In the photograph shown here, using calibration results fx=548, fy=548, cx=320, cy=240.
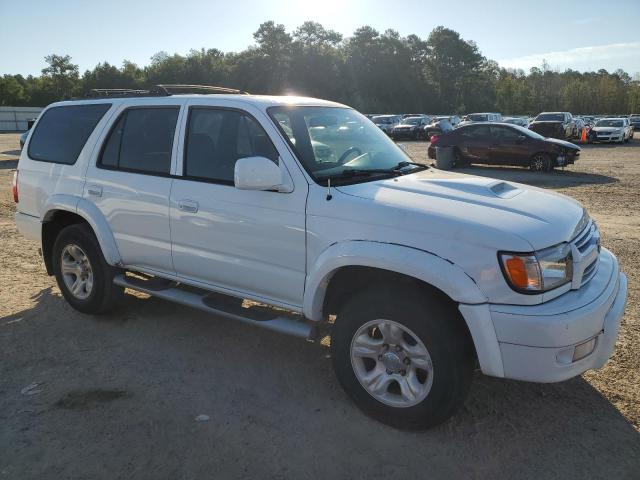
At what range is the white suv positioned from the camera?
9.40 feet

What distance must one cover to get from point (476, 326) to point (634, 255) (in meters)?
5.07

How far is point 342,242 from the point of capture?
3.29 m

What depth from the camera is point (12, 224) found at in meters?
9.03

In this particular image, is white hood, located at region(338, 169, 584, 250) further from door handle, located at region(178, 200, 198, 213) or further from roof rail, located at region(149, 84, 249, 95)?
roof rail, located at region(149, 84, 249, 95)

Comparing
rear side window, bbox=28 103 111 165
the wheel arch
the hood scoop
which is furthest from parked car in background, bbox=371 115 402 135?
the hood scoop

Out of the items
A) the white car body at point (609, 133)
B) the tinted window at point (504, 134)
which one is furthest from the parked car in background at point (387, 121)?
the tinted window at point (504, 134)

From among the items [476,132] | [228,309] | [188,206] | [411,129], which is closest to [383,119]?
[411,129]

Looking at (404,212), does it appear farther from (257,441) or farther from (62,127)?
(62,127)

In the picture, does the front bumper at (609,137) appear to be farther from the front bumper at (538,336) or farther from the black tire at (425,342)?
the black tire at (425,342)

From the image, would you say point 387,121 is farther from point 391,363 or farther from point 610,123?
point 391,363

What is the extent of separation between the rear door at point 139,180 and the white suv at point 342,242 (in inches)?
0.5

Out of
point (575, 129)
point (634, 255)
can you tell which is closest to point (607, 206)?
point (634, 255)

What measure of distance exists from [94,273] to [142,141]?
1277 mm

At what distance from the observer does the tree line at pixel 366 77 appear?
71938 mm
